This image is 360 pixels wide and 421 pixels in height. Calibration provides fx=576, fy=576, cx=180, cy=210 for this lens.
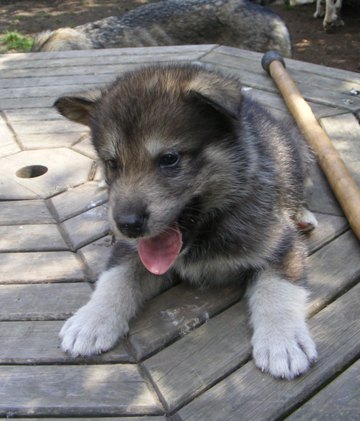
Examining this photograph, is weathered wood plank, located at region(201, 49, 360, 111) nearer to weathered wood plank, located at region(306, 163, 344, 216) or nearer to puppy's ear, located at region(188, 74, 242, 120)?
weathered wood plank, located at region(306, 163, 344, 216)

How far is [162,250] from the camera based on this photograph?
7.39ft

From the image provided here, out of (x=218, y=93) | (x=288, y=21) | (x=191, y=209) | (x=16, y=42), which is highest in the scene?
(x=218, y=93)

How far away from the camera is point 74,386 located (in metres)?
2.00

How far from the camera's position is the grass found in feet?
29.6

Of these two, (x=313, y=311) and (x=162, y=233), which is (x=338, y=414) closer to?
(x=313, y=311)

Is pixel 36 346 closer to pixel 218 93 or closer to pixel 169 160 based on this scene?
pixel 169 160

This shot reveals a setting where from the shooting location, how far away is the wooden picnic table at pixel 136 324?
1.91 meters

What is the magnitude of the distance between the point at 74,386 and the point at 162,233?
64 cm

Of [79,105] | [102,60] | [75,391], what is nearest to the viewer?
[75,391]

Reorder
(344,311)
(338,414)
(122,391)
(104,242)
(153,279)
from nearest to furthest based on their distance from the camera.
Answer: (338,414) < (122,391) < (344,311) < (153,279) < (104,242)

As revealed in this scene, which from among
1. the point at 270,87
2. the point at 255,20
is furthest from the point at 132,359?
the point at 255,20

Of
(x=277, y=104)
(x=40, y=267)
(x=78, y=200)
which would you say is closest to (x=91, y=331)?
(x=40, y=267)

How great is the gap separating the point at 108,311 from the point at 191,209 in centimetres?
52

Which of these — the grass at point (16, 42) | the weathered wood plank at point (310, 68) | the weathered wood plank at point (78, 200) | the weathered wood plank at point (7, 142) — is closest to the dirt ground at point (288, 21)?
the grass at point (16, 42)
